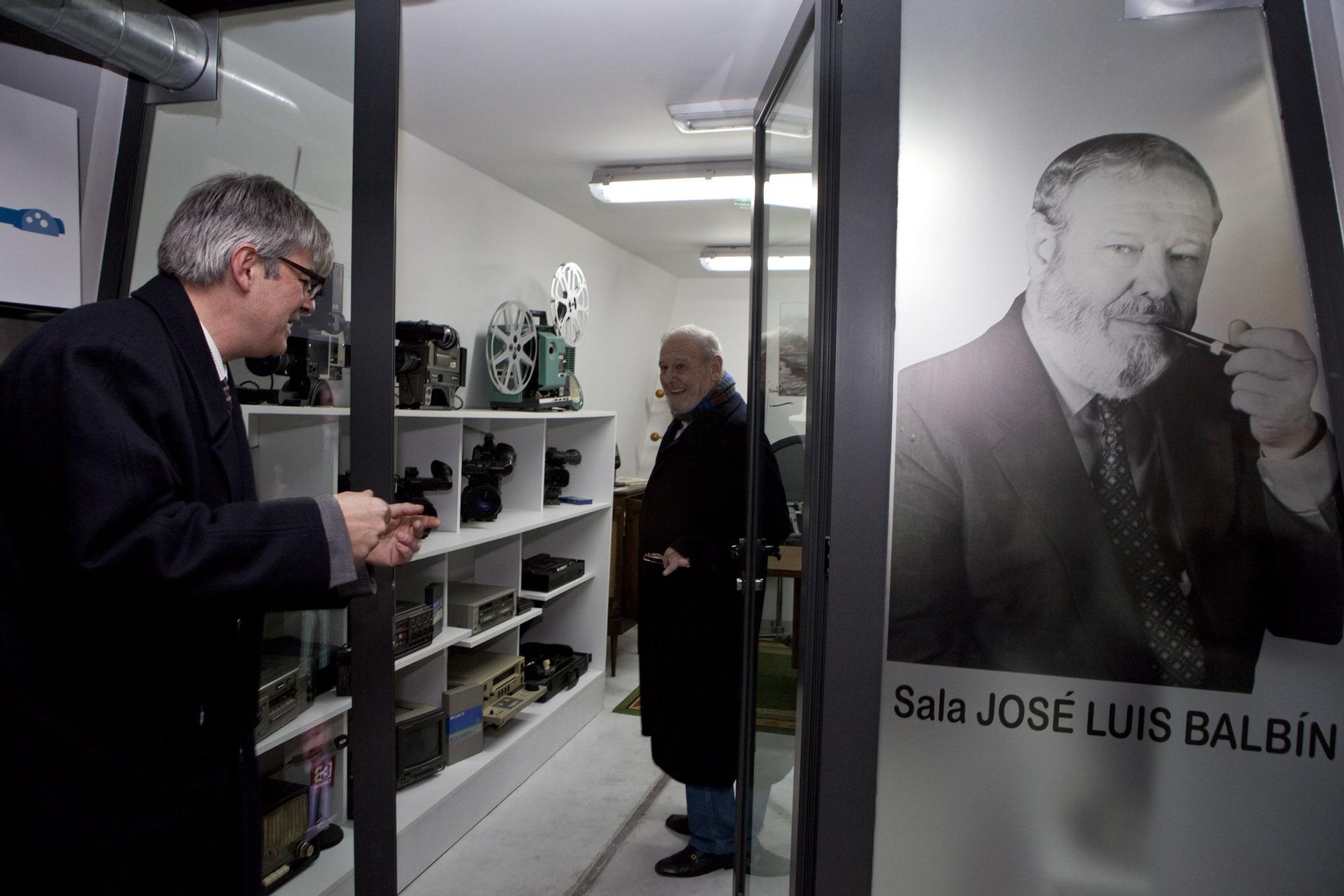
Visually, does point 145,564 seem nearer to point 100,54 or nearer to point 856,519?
point 856,519

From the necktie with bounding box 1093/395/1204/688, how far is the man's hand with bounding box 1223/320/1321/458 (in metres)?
0.16

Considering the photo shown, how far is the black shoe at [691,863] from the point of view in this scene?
8.49ft

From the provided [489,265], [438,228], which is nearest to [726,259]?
[489,265]

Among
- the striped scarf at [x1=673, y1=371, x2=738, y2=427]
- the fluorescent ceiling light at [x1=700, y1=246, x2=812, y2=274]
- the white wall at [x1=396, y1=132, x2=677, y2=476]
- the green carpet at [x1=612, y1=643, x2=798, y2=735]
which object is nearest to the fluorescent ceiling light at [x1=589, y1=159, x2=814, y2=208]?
the fluorescent ceiling light at [x1=700, y1=246, x2=812, y2=274]

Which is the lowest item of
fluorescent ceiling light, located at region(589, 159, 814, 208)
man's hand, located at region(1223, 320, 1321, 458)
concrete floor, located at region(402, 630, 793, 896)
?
concrete floor, located at region(402, 630, 793, 896)

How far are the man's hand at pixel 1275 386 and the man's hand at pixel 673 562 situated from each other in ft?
5.19

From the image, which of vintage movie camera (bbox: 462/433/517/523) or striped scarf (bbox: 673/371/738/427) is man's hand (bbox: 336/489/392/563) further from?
vintage movie camera (bbox: 462/433/517/523)

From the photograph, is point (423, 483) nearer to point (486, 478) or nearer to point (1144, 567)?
point (486, 478)

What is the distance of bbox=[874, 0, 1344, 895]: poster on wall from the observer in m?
1.12

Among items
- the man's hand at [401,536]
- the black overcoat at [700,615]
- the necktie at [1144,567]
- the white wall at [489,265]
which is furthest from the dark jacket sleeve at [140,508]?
the white wall at [489,265]

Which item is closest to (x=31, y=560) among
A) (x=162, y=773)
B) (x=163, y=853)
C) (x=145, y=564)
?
(x=145, y=564)

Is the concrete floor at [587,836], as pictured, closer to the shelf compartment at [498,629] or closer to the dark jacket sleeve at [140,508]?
the shelf compartment at [498,629]

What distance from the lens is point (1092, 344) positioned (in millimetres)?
1163

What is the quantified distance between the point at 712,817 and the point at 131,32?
2.68m
